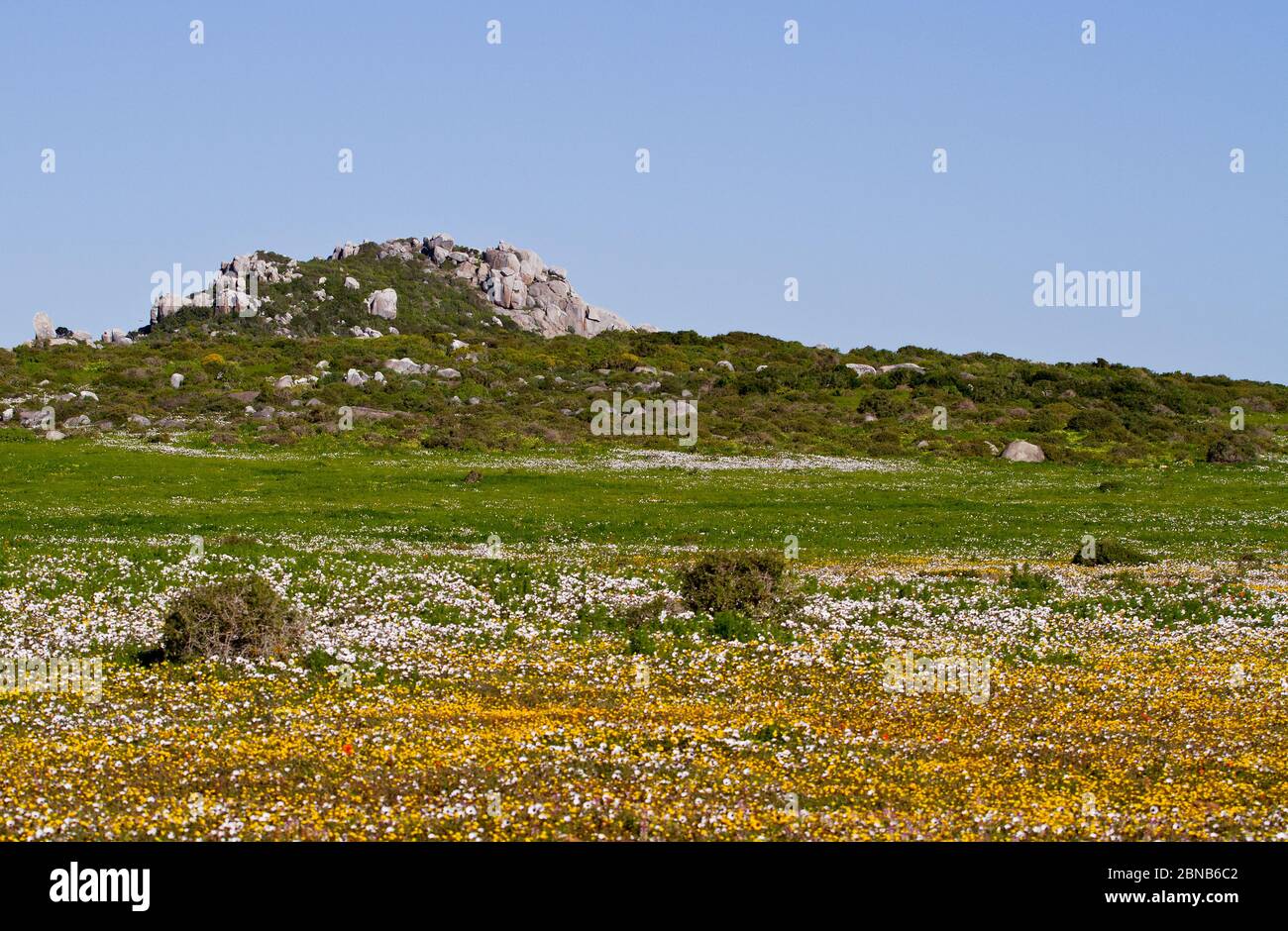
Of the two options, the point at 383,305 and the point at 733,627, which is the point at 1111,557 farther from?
the point at 383,305

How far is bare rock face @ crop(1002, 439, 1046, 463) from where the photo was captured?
266 feet

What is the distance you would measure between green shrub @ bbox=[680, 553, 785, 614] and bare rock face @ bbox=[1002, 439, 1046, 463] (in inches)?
2177

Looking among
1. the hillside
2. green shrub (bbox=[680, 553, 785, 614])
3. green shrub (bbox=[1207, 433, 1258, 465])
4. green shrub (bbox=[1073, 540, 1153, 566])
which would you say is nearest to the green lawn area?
green shrub (bbox=[1073, 540, 1153, 566])

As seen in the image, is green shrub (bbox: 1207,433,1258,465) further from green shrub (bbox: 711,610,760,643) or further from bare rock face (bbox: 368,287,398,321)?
bare rock face (bbox: 368,287,398,321)

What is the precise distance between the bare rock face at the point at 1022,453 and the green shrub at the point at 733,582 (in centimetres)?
5529

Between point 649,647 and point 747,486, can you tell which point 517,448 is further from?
point 649,647

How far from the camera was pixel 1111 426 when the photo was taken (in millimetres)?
95562

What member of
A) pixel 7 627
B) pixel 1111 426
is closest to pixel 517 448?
pixel 1111 426

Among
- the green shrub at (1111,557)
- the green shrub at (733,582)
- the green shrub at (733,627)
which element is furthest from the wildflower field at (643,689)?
the green shrub at (1111,557)

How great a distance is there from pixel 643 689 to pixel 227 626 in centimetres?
781

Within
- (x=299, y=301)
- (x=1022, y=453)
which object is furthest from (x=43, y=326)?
(x=1022, y=453)

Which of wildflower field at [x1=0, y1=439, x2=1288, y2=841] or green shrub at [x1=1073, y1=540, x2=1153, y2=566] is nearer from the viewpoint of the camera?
wildflower field at [x1=0, y1=439, x2=1288, y2=841]

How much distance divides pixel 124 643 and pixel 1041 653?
58.1 ft

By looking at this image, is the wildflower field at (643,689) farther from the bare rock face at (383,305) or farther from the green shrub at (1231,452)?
the bare rock face at (383,305)
